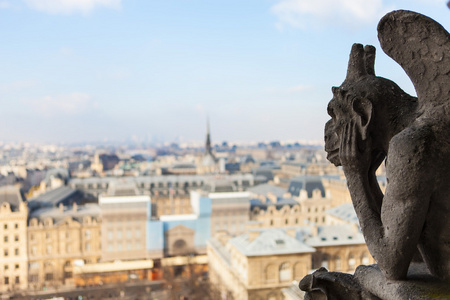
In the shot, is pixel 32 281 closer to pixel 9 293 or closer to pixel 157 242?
pixel 9 293

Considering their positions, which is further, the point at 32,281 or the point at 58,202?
the point at 58,202

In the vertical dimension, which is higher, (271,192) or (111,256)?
(271,192)

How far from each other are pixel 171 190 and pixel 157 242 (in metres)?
10.4

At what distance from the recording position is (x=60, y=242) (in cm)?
4238

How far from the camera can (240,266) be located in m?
27.7

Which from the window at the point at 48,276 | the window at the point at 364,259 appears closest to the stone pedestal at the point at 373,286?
the window at the point at 364,259

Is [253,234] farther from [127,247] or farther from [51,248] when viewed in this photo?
[51,248]

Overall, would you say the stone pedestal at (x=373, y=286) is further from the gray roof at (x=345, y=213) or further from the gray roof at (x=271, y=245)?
the gray roof at (x=345, y=213)

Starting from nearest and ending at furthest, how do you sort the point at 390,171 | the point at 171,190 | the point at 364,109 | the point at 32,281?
the point at 390,171
the point at 364,109
the point at 32,281
the point at 171,190

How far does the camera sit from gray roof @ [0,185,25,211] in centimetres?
4020

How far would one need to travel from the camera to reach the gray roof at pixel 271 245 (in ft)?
87.1

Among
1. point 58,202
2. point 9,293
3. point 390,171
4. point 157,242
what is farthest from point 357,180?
point 58,202

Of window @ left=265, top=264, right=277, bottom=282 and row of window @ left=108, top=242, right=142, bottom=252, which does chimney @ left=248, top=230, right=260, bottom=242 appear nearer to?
window @ left=265, top=264, right=277, bottom=282

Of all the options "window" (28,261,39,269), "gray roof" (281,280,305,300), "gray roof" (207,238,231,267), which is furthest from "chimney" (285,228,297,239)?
"window" (28,261,39,269)
